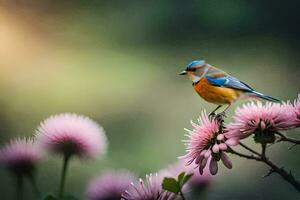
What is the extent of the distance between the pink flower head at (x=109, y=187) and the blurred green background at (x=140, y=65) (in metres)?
0.12

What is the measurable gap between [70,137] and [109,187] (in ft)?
0.32

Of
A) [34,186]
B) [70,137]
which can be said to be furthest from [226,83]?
[34,186]

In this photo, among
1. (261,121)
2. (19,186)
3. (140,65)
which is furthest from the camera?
(140,65)

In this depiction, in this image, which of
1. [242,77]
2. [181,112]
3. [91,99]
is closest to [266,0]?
[242,77]

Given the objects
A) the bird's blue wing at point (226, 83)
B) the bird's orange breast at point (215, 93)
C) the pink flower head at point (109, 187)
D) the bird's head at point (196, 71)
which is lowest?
the pink flower head at point (109, 187)

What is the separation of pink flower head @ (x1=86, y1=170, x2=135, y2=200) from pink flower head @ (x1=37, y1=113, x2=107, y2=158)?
6 cm

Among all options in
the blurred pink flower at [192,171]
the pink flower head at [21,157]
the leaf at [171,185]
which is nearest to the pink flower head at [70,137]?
the pink flower head at [21,157]

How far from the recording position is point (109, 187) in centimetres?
93

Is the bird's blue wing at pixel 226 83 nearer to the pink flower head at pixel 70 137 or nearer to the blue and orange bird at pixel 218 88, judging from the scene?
the blue and orange bird at pixel 218 88

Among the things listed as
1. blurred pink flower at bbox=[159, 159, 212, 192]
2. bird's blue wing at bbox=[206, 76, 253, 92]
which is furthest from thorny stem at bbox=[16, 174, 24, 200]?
bird's blue wing at bbox=[206, 76, 253, 92]

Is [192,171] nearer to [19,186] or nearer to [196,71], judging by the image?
[196,71]

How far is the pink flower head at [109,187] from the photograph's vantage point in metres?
0.92

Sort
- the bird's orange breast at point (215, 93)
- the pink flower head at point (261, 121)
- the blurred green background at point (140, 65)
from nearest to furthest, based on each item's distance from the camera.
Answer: the pink flower head at point (261, 121)
the bird's orange breast at point (215, 93)
the blurred green background at point (140, 65)

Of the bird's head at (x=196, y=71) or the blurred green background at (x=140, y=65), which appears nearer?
the bird's head at (x=196, y=71)
